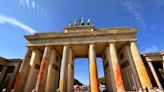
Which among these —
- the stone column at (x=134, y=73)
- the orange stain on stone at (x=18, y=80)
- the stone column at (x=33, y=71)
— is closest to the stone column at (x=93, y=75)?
the stone column at (x=134, y=73)

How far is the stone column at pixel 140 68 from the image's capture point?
16234 millimetres

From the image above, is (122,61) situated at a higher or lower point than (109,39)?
lower

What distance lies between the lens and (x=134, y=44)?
20.0m

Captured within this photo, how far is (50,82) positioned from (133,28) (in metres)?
18.9

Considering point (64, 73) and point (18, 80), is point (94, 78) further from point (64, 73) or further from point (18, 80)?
point (18, 80)

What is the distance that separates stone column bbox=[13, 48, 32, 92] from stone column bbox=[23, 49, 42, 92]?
0.56 metres

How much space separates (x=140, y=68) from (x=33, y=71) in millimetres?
18948

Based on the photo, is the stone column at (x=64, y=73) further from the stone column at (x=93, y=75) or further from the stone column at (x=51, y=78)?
the stone column at (x=93, y=75)

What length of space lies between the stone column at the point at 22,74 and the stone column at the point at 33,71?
0.56 meters

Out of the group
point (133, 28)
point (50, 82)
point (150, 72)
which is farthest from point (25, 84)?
point (150, 72)

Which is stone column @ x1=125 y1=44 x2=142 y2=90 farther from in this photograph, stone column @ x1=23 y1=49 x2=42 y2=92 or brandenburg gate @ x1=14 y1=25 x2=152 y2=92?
stone column @ x1=23 y1=49 x2=42 y2=92

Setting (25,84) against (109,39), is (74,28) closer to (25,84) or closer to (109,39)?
(109,39)

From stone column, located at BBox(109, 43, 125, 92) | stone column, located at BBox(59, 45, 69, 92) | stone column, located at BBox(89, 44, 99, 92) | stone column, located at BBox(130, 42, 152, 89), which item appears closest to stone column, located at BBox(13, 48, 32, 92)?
stone column, located at BBox(59, 45, 69, 92)

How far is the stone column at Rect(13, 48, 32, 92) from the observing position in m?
18.0
